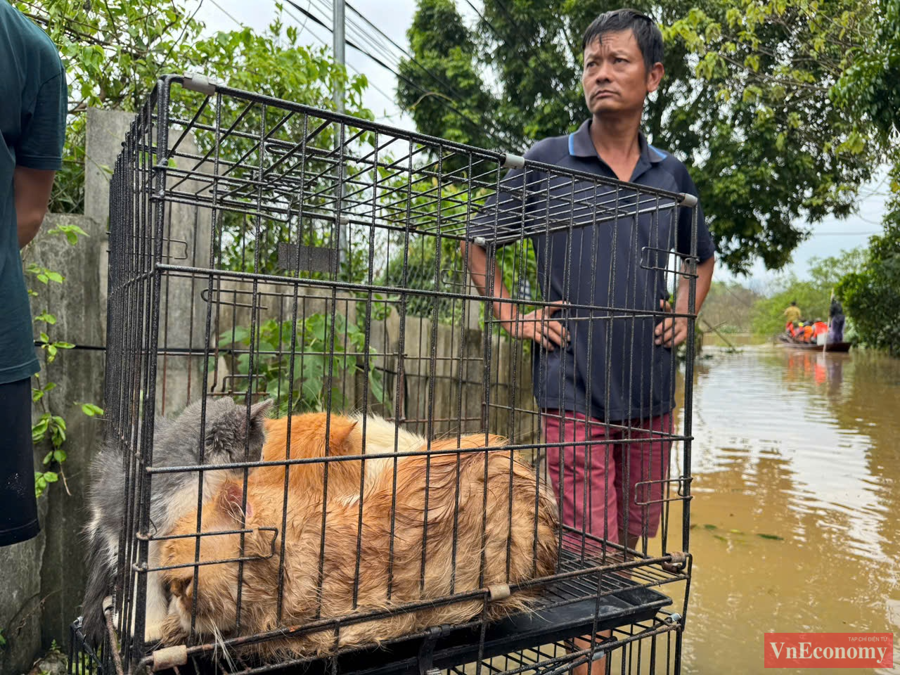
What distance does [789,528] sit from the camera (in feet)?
13.1

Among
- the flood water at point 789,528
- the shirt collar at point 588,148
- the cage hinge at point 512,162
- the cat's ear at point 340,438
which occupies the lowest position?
the flood water at point 789,528

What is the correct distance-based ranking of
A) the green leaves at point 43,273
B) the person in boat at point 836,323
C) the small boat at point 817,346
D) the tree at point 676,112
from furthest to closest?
1. the person in boat at point 836,323
2. the small boat at point 817,346
3. the tree at point 676,112
4. the green leaves at point 43,273

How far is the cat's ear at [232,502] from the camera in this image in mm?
1109

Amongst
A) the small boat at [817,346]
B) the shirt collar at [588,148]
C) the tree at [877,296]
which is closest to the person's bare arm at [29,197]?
the shirt collar at [588,148]

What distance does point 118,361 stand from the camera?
5.22ft

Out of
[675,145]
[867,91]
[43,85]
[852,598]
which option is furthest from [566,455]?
[675,145]

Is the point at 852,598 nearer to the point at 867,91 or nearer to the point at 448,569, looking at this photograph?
the point at 448,569

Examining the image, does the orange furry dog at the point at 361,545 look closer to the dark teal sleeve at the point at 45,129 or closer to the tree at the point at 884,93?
the dark teal sleeve at the point at 45,129

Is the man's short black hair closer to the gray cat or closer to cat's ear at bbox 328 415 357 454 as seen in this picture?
cat's ear at bbox 328 415 357 454

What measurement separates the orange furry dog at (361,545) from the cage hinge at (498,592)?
0.03 meters

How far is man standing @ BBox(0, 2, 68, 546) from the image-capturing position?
54.5 inches

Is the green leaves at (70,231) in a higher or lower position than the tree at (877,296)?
lower

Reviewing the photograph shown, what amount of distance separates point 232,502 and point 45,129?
993 mm

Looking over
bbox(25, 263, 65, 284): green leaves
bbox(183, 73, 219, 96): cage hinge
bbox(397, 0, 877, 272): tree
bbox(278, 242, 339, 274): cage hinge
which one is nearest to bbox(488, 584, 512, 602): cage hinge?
bbox(278, 242, 339, 274): cage hinge
